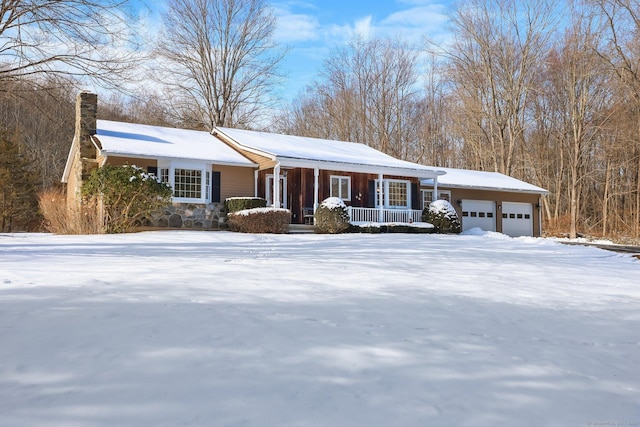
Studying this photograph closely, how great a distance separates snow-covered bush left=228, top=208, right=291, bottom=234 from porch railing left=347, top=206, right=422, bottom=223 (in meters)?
3.15

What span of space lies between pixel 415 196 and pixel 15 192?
18.6m

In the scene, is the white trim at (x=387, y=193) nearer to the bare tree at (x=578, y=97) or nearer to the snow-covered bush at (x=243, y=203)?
the snow-covered bush at (x=243, y=203)

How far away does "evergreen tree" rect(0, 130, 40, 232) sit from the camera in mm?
22594

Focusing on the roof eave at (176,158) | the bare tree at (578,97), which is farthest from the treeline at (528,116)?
the roof eave at (176,158)

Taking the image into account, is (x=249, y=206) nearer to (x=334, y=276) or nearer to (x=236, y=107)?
(x=334, y=276)

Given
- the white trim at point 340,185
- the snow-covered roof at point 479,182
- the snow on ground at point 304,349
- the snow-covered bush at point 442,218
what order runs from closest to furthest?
1. the snow on ground at point 304,349
2. the snow-covered bush at point 442,218
3. the white trim at point 340,185
4. the snow-covered roof at point 479,182

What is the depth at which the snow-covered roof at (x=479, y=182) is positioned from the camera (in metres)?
22.9

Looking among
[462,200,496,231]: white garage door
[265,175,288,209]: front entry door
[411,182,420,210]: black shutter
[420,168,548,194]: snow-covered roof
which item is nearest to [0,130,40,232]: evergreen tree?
[265,175,288,209]: front entry door

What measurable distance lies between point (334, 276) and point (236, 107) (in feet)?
90.0

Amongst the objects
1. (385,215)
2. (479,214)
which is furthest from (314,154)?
(479,214)

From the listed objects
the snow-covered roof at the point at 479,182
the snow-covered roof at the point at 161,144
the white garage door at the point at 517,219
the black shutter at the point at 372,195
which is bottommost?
the white garage door at the point at 517,219

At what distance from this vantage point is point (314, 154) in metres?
19.2

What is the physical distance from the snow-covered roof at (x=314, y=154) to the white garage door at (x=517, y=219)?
6591 mm

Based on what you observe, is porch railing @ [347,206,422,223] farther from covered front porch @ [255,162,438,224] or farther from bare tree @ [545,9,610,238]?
bare tree @ [545,9,610,238]
